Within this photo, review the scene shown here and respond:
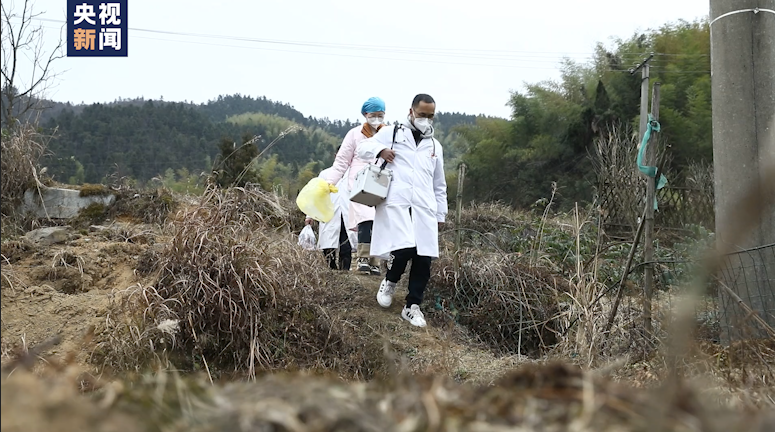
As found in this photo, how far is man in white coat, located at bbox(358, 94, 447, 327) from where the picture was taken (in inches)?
184

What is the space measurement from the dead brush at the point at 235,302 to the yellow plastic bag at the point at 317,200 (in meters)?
0.94

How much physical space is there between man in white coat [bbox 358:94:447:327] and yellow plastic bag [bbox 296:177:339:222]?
2.00 feet

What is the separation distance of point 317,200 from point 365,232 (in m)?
0.59

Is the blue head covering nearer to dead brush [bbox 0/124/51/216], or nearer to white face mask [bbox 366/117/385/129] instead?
white face mask [bbox 366/117/385/129]

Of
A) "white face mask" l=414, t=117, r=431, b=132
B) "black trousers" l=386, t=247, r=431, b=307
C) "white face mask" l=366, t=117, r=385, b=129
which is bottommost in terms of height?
"black trousers" l=386, t=247, r=431, b=307

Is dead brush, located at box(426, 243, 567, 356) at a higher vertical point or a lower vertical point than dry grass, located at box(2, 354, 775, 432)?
lower

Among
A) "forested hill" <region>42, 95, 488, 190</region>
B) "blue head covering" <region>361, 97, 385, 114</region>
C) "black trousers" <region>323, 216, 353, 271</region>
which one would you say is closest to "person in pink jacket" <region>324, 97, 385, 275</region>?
"blue head covering" <region>361, 97, 385, 114</region>

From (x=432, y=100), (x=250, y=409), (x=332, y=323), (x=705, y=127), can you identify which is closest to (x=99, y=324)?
(x=332, y=323)

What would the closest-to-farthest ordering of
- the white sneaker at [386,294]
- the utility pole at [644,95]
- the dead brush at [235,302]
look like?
the dead brush at [235,302] < the utility pole at [644,95] < the white sneaker at [386,294]

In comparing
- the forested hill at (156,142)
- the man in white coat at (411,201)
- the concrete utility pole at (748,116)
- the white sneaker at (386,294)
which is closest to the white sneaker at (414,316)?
the man in white coat at (411,201)

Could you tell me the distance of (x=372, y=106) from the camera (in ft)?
19.2

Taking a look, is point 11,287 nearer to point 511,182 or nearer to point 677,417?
point 677,417

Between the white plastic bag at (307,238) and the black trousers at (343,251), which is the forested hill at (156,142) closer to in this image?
the black trousers at (343,251)

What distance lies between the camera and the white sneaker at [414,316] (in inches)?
189
